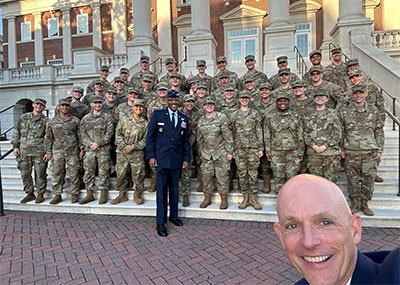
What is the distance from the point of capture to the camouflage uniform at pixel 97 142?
543cm

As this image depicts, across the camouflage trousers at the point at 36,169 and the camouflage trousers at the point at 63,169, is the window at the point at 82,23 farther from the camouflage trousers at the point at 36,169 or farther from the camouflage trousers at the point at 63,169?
the camouflage trousers at the point at 63,169

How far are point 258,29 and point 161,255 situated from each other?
1760 centimetres

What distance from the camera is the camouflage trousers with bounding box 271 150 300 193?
472 cm

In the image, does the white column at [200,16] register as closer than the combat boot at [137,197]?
No

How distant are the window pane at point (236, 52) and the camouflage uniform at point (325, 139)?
14922 mm

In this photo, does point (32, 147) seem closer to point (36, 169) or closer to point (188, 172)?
point (36, 169)

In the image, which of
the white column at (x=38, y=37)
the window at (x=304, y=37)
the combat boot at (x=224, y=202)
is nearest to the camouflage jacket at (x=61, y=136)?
the combat boot at (x=224, y=202)

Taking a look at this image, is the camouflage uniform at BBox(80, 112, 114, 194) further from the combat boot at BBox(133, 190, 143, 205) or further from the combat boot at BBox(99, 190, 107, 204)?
the combat boot at BBox(133, 190, 143, 205)

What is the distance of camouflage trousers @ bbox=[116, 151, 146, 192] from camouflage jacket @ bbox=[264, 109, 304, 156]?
250 centimetres

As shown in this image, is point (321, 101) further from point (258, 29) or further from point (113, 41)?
point (113, 41)

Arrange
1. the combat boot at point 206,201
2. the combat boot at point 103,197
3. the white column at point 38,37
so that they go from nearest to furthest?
the combat boot at point 206,201, the combat boot at point 103,197, the white column at point 38,37

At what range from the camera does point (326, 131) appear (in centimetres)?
449

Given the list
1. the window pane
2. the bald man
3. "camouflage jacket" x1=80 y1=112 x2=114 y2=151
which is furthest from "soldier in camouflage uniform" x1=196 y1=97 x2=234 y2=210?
the window pane

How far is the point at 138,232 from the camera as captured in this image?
4480 millimetres
